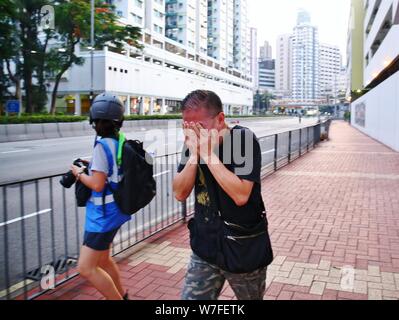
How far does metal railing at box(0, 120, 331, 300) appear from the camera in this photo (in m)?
3.62

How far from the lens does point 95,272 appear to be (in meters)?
2.94

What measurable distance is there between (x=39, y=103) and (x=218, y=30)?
Answer: 74.7 metres

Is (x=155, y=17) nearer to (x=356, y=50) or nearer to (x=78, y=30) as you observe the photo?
(x=356, y=50)

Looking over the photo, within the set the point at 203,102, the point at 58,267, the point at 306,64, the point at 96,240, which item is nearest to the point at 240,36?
the point at 306,64

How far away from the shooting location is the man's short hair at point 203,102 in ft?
6.74

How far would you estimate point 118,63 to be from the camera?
48281 mm

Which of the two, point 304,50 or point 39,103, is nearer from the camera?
point 39,103

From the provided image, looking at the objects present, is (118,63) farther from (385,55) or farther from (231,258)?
(231,258)

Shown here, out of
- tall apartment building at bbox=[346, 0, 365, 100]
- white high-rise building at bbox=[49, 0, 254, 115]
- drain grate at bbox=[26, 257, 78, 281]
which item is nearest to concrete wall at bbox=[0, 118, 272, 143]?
white high-rise building at bbox=[49, 0, 254, 115]

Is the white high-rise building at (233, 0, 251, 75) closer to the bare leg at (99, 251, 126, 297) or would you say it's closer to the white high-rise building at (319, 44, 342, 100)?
the white high-rise building at (319, 44, 342, 100)

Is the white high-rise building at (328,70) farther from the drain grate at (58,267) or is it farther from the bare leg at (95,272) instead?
the bare leg at (95,272)

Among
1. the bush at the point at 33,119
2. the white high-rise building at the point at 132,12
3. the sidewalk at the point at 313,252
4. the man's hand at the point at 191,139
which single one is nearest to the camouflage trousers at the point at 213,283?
the man's hand at the point at 191,139

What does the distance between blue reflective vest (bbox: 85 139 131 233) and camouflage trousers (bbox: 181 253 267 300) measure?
0.85 m

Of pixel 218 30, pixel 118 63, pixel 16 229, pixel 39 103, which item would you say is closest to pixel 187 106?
pixel 16 229
